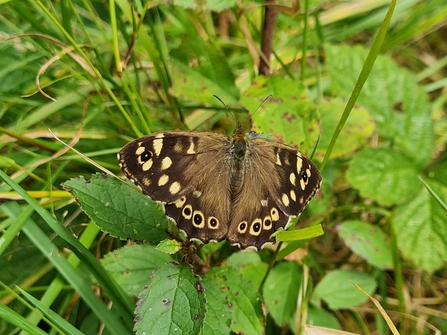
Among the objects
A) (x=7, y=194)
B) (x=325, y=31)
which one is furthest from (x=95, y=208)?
(x=325, y=31)

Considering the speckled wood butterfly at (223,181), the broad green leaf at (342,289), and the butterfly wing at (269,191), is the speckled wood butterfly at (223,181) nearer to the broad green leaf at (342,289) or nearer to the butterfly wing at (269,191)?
the butterfly wing at (269,191)

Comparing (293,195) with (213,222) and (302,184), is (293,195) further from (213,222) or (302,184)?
(213,222)

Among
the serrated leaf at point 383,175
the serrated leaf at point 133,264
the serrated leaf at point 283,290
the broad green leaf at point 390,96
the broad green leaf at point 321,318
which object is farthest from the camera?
the broad green leaf at point 390,96

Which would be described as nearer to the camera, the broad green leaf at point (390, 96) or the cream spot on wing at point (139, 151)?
the cream spot on wing at point (139, 151)

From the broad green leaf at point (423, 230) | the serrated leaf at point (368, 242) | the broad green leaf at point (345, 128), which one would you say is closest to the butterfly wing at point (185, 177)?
the broad green leaf at point (345, 128)

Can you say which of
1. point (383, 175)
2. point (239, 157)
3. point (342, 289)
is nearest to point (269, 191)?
point (239, 157)

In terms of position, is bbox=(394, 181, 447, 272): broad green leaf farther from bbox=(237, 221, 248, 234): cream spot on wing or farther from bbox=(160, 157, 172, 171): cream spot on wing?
bbox=(160, 157, 172, 171): cream spot on wing

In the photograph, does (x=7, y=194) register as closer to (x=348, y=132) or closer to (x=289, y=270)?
(x=289, y=270)
